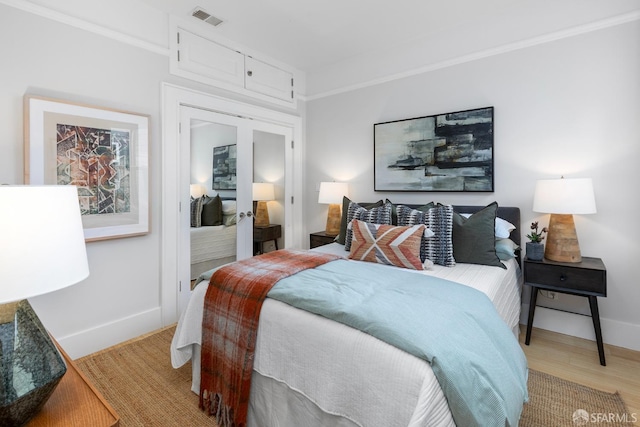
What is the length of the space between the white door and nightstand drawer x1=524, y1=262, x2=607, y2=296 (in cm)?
265

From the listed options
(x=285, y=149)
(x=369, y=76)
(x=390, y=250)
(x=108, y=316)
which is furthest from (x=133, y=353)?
(x=369, y=76)

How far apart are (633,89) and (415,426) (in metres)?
2.84

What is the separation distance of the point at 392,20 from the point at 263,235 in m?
2.59

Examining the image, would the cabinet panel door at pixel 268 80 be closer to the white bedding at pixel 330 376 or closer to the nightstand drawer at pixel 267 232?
the nightstand drawer at pixel 267 232

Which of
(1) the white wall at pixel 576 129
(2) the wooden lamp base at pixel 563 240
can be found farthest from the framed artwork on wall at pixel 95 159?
(2) the wooden lamp base at pixel 563 240

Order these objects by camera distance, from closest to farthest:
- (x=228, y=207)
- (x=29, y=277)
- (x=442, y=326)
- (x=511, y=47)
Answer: (x=29, y=277), (x=442, y=326), (x=511, y=47), (x=228, y=207)

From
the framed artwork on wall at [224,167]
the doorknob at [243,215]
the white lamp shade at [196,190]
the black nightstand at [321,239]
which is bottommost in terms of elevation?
the black nightstand at [321,239]

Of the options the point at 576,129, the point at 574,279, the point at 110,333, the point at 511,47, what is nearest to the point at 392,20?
the point at 511,47

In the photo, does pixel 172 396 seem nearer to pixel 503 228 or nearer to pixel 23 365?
pixel 23 365

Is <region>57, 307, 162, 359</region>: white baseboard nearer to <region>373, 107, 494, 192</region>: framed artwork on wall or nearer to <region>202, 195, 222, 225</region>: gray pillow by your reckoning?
<region>202, 195, 222, 225</region>: gray pillow

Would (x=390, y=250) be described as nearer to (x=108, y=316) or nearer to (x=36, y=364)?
(x=36, y=364)

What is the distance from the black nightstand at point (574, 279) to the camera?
7.11 ft

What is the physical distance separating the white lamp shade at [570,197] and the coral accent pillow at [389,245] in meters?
0.93

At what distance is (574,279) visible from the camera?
224 centimetres
